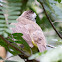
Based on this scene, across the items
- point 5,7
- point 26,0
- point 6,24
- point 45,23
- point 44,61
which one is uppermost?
point 26,0

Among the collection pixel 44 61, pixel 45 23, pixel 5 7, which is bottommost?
pixel 44 61

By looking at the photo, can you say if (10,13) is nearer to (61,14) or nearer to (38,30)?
(61,14)

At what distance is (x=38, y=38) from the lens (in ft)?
7.21

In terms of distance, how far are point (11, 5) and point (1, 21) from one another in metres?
0.12

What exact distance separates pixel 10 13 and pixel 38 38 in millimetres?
1363

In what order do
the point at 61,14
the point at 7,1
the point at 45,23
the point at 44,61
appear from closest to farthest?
1. the point at 44,61
2. the point at 7,1
3. the point at 61,14
4. the point at 45,23

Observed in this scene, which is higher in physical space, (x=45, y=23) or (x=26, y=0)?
(x=26, y=0)

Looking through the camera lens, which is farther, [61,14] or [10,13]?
[61,14]

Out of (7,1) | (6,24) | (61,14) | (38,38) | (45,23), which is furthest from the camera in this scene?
(45,23)

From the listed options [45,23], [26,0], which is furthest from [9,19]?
[26,0]

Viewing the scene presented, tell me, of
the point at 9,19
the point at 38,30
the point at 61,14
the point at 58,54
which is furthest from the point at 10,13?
the point at 38,30

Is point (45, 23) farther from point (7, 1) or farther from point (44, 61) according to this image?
point (44, 61)

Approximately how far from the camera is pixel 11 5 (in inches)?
35.4

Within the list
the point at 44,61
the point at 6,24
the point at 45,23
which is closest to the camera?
the point at 44,61
